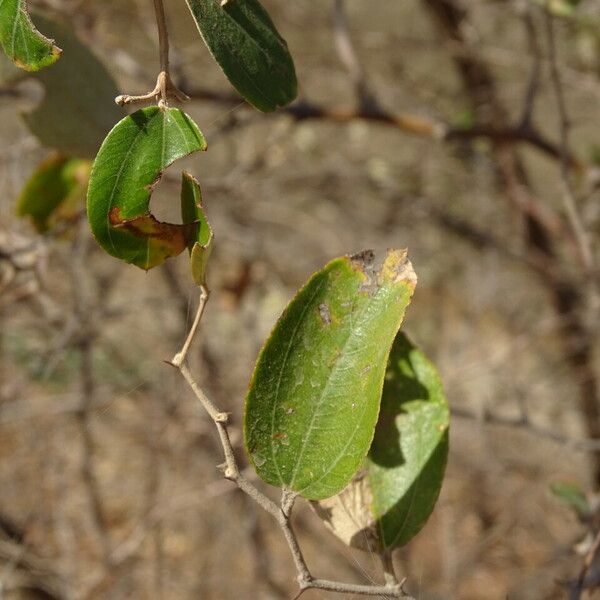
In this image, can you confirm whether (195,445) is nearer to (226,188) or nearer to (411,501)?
(226,188)

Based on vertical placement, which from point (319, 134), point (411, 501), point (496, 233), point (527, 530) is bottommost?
point (527, 530)

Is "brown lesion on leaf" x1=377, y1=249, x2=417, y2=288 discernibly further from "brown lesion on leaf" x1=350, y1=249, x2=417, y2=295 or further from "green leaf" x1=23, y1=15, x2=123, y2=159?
"green leaf" x1=23, y1=15, x2=123, y2=159

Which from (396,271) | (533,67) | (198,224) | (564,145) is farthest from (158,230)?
(533,67)

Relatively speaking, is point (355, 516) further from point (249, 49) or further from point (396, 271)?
point (249, 49)

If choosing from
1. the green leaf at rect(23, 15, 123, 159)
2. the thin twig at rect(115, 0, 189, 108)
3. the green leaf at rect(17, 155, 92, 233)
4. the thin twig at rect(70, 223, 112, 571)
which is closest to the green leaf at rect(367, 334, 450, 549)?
the thin twig at rect(115, 0, 189, 108)

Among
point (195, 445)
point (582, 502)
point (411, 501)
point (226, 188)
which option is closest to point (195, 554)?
point (195, 445)

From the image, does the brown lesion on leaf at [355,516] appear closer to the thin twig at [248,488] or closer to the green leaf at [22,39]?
the thin twig at [248,488]

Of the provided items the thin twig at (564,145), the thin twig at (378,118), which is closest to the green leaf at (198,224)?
the thin twig at (564,145)
